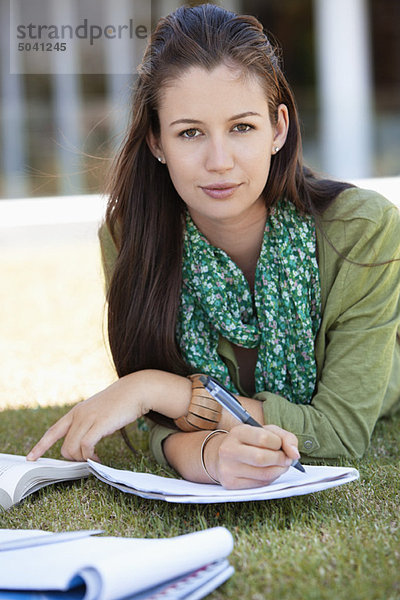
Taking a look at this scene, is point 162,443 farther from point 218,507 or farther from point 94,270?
point 94,270

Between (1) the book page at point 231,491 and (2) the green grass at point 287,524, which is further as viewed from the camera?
(1) the book page at point 231,491

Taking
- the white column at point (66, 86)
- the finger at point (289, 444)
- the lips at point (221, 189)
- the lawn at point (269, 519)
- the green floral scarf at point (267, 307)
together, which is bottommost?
the lawn at point (269, 519)

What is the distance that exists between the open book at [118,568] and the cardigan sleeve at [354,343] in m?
0.69

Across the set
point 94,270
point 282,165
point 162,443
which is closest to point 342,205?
point 282,165

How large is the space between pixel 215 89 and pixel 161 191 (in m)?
0.40

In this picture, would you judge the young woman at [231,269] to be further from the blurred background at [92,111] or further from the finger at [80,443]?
the blurred background at [92,111]

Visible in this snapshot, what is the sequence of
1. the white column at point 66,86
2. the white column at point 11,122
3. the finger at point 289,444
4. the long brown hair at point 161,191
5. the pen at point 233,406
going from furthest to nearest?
the white column at point 66,86 < the white column at point 11,122 < the long brown hair at point 161,191 < the pen at point 233,406 < the finger at point 289,444

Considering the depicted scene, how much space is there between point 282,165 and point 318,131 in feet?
23.0

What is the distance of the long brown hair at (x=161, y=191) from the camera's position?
193cm

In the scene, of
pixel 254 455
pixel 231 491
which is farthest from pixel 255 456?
pixel 231 491

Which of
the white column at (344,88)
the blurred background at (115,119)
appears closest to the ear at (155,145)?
the blurred background at (115,119)

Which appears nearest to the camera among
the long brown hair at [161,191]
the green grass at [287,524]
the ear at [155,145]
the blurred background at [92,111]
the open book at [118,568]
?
the open book at [118,568]

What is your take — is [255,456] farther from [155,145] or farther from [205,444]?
[155,145]

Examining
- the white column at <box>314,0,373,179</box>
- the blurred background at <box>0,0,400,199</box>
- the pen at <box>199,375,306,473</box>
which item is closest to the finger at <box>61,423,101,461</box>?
the pen at <box>199,375,306,473</box>
